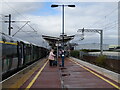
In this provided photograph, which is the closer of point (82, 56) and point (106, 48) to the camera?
point (82, 56)

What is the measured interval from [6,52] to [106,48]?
91.2m

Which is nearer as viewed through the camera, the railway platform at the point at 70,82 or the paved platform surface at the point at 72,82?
the railway platform at the point at 70,82

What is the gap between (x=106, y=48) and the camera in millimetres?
99812

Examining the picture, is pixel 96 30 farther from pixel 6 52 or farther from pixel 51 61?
pixel 6 52

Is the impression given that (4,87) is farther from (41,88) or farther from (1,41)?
(1,41)

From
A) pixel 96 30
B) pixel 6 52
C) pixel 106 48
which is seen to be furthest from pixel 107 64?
pixel 106 48

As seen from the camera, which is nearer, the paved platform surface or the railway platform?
the railway platform

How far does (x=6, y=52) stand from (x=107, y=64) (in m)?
14.6

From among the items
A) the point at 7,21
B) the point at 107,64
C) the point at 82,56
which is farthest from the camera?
the point at 82,56

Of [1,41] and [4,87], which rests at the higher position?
[1,41]

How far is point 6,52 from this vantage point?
39.6 feet

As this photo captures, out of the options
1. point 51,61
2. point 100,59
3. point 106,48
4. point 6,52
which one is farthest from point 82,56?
point 106,48

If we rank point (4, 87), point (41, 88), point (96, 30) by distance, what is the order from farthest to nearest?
point (96, 30) → point (41, 88) → point (4, 87)

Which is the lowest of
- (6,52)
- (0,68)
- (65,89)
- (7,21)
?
(65,89)
